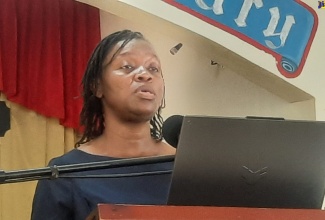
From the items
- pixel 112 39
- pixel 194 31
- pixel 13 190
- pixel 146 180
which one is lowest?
pixel 13 190

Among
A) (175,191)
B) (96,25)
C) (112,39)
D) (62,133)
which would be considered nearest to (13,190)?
(62,133)

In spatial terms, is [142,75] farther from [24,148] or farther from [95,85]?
[24,148]

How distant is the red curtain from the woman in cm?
141

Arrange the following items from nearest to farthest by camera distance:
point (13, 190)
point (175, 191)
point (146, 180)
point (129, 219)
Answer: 1. point (129, 219)
2. point (175, 191)
3. point (146, 180)
4. point (13, 190)

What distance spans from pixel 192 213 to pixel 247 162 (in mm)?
165

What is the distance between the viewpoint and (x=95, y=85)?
1.18 metres

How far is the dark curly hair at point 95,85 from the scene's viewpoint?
1.19 meters

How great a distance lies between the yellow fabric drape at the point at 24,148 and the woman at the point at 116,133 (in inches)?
57.1

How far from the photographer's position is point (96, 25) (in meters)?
2.81

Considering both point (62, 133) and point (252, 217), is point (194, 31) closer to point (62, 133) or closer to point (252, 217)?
point (62, 133)

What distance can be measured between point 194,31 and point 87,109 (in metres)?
0.83

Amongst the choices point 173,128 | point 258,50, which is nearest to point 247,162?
point 173,128

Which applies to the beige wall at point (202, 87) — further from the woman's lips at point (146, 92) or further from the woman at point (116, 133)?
the woman's lips at point (146, 92)

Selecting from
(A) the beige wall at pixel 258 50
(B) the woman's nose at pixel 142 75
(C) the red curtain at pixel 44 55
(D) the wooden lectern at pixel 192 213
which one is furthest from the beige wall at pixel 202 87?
(D) the wooden lectern at pixel 192 213
